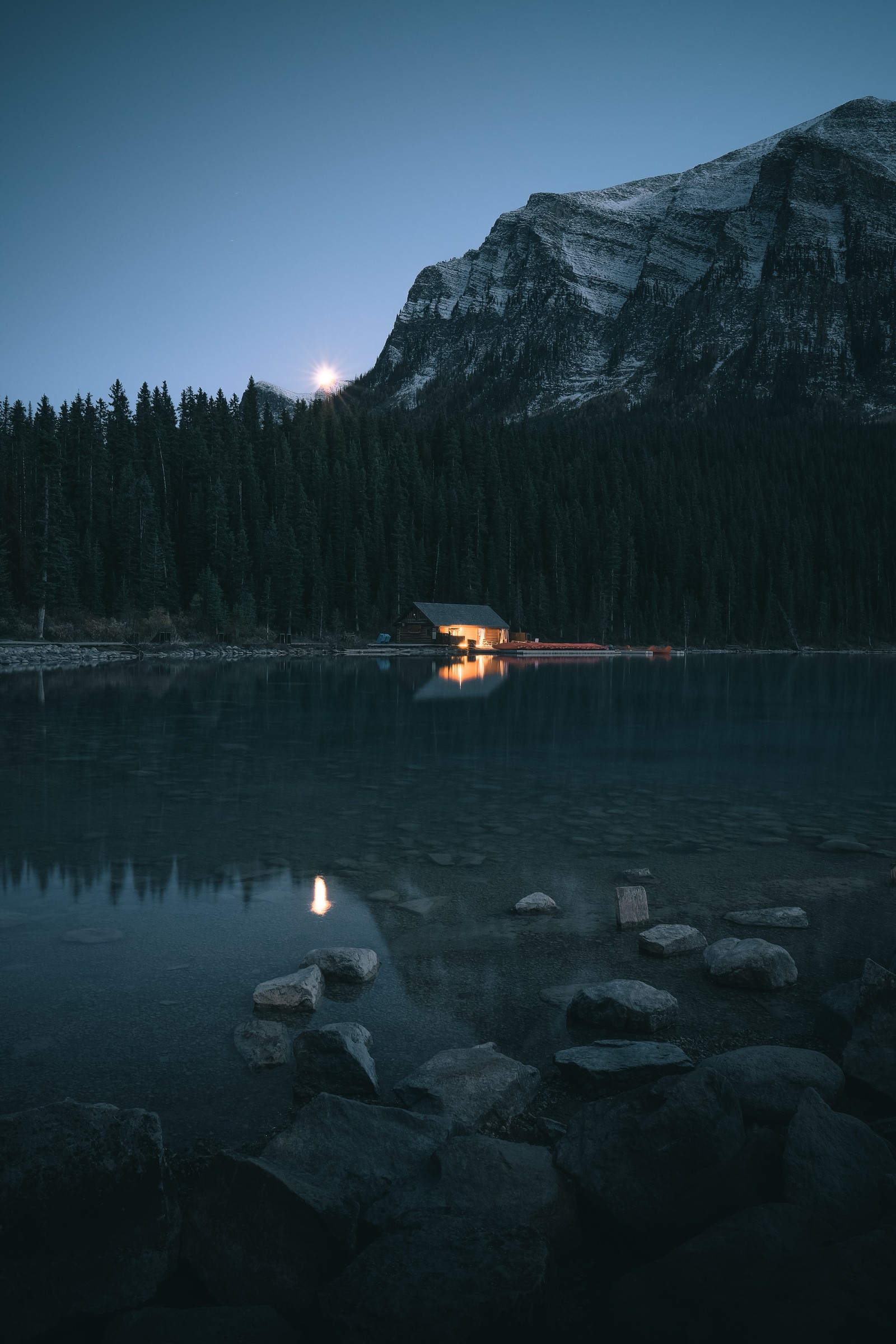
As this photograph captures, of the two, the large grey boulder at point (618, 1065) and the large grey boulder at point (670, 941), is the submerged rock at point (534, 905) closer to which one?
the large grey boulder at point (670, 941)

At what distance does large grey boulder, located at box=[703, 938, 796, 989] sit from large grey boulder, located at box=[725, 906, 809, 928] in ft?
4.23

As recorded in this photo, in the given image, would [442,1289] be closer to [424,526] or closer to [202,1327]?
[202,1327]

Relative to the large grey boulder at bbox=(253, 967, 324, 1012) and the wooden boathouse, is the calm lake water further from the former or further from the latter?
the wooden boathouse

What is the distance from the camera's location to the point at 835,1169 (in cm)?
409

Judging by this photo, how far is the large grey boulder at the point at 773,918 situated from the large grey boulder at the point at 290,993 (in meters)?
4.83

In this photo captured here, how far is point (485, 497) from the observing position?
437ft

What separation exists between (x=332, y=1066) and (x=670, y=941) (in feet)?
12.8

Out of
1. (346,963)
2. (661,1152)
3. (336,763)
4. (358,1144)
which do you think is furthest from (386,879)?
(336,763)

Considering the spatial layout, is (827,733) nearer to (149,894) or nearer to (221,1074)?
(149,894)

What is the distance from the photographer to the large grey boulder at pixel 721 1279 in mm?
3150

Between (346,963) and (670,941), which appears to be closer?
(346,963)

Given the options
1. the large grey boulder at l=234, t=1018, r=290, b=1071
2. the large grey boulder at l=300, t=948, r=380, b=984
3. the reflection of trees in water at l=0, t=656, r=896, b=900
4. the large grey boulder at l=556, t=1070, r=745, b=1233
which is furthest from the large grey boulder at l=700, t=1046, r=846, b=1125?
the reflection of trees in water at l=0, t=656, r=896, b=900

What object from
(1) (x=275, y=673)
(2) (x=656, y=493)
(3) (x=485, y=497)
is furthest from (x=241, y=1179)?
(2) (x=656, y=493)

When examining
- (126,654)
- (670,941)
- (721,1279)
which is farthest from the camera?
(126,654)
